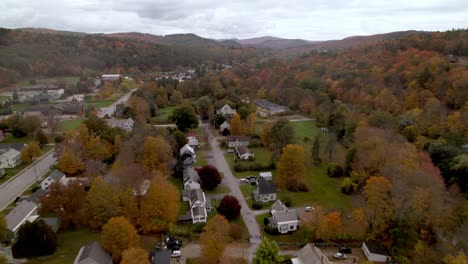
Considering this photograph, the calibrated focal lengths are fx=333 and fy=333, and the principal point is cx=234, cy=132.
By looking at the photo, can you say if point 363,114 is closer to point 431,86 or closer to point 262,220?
point 431,86

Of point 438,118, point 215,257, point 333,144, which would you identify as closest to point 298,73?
point 438,118

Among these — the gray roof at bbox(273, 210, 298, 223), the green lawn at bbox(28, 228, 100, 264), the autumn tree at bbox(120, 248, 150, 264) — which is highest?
the autumn tree at bbox(120, 248, 150, 264)

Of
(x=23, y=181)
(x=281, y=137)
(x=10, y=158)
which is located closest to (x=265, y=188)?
(x=281, y=137)

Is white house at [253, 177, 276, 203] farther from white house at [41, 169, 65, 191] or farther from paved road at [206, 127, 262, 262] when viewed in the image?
white house at [41, 169, 65, 191]

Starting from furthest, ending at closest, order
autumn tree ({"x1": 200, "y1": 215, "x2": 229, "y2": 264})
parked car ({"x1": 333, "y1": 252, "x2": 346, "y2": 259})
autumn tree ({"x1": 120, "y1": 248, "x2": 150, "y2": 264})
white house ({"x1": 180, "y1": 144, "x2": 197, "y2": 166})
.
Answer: white house ({"x1": 180, "y1": 144, "x2": 197, "y2": 166})
parked car ({"x1": 333, "y1": 252, "x2": 346, "y2": 259})
autumn tree ({"x1": 200, "y1": 215, "x2": 229, "y2": 264})
autumn tree ({"x1": 120, "y1": 248, "x2": 150, "y2": 264})

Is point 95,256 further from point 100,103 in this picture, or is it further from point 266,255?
point 100,103

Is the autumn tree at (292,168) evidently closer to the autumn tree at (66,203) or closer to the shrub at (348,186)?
the shrub at (348,186)

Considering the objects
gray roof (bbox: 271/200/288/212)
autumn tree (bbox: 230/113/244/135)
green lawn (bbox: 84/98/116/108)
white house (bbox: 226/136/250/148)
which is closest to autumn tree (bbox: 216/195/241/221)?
gray roof (bbox: 271/200/288/212)
